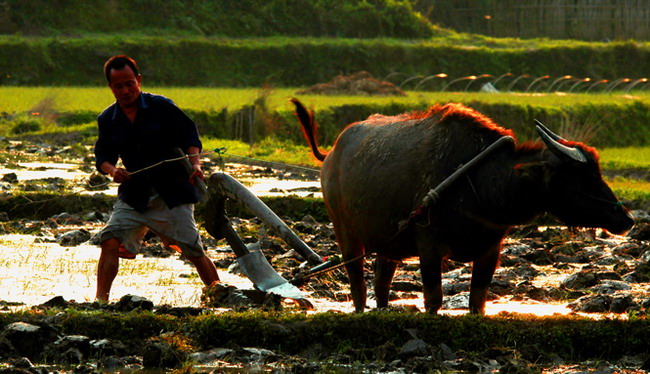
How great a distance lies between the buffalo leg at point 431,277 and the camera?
241 inches

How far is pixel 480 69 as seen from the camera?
3694 centimetres

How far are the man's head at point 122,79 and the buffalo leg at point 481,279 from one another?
86.2 inches

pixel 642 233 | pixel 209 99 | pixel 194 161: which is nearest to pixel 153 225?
pixel 194 161

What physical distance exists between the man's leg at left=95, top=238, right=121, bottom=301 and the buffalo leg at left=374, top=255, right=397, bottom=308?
5.21 ft

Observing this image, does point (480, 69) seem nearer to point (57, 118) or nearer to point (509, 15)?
point (509, 15)

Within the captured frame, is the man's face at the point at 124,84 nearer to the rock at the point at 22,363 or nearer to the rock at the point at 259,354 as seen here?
the rock at the point at 259,354

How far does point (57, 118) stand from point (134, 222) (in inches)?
614

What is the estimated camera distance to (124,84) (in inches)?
258

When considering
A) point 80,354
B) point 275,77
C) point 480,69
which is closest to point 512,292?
point 80,354

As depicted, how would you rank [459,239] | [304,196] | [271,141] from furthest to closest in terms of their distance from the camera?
1. [271,141]
2. [304,196]
3. [459,239]

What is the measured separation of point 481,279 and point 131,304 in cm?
193

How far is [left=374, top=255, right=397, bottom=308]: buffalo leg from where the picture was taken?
6984 mm

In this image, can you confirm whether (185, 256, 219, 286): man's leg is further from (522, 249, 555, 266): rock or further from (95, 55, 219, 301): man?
(522, 249, 555, 266): rock

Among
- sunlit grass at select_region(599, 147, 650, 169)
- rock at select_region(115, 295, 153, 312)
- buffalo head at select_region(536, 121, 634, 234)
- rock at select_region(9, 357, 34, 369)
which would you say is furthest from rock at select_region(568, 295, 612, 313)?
sunlit grass at select_region(599, 147, 650, 169)
